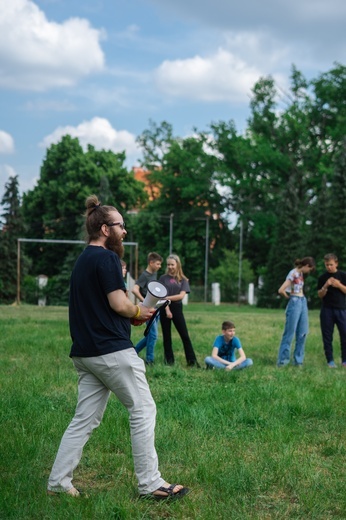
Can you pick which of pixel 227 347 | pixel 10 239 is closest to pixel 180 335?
pixel 227 347

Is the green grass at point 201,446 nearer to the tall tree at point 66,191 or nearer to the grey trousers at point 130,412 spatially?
the grey trousers at point 130,412

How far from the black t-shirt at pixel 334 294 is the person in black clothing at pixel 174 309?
8.31 feet

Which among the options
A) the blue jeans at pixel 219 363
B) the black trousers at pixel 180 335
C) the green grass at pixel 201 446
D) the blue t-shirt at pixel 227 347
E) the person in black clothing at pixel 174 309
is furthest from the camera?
the black trousers at pixel 180 335

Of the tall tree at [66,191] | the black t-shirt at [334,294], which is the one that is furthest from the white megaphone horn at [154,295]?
the tall tree at [66,191]

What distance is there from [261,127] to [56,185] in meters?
16.9

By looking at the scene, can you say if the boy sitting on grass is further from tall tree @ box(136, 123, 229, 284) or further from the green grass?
tall tree @ box(136, 123, 229, 284)

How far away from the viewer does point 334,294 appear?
13539 millimetres

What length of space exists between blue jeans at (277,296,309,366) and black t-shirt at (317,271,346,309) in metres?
0.45

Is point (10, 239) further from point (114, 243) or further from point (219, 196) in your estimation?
point (114, 243)

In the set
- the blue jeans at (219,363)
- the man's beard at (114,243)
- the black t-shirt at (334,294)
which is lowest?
the blue jeans at (219,363)

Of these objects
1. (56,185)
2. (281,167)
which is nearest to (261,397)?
(281,167)

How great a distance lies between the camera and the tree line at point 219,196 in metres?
52.8

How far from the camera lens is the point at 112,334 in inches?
197

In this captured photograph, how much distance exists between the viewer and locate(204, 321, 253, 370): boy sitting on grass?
12.0 m
